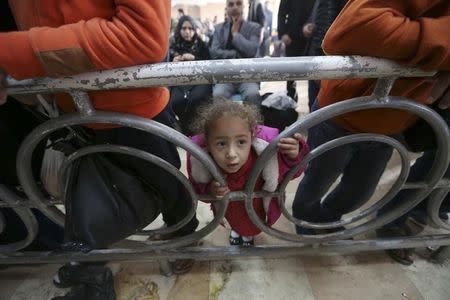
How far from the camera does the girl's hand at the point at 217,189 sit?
97 cm

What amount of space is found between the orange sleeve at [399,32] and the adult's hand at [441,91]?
0.04 meters

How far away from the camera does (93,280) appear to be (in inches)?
50.2

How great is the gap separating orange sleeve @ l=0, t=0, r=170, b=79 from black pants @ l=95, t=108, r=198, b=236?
0.28 meters

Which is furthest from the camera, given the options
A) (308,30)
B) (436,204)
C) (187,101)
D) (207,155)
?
(187,101)

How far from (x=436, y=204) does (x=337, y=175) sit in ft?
1.20

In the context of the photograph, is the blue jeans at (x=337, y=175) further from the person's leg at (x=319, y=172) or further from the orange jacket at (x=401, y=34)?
the orange jacket at (x=401, y=34)

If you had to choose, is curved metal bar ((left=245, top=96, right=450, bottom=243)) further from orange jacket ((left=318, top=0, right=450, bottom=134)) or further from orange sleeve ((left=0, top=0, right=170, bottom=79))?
orange sleeve ((left=0, top=0, right=170, bottom=79))

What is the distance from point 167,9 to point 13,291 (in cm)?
150

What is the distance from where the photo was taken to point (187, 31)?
2.72 metres

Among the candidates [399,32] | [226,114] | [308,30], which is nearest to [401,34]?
[399,32]

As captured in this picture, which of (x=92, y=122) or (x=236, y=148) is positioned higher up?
(x=92, y=122)

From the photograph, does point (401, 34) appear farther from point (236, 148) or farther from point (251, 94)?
point (251, 94)

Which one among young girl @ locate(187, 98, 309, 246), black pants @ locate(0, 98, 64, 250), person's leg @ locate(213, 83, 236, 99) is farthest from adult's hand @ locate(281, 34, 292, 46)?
black pants @ locate(0, 98, 64, 250)

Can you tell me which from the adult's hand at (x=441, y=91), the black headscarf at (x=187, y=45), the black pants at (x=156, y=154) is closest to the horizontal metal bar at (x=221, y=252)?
the black pants at (x=156, y=154)
